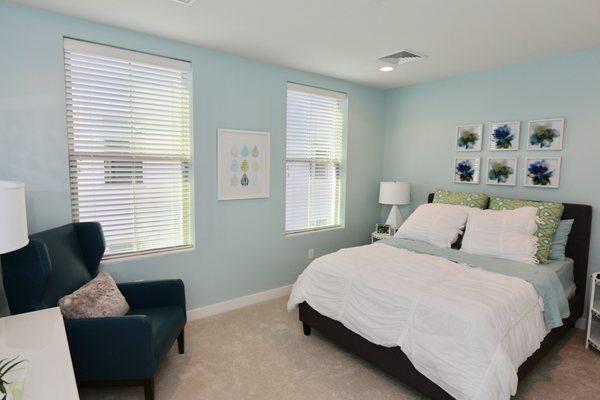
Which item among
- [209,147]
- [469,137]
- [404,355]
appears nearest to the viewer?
[404,355]

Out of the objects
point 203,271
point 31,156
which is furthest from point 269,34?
point 203,271

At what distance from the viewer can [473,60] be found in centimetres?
323

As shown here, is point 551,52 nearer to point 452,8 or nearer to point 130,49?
point 452,8

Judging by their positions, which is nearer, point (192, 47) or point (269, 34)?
point (269, 34)

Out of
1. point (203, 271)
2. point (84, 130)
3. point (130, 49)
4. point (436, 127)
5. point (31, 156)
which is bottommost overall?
point (203, 271)

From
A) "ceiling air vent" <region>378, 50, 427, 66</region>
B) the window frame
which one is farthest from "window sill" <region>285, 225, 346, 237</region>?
"ceiling air vent" <region>378, 50, 427, 66</region>

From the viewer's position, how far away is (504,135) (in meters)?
3.43

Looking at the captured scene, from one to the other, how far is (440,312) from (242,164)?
2212mm

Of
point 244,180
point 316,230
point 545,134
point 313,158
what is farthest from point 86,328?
point 545,134

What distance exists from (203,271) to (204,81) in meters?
1.77

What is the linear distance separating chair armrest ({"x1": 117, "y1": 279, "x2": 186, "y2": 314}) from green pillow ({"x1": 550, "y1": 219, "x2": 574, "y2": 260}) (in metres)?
3.17

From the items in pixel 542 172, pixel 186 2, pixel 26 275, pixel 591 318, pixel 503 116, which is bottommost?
pixel 591 318

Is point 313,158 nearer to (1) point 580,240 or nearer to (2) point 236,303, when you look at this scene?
(2) point 236,303

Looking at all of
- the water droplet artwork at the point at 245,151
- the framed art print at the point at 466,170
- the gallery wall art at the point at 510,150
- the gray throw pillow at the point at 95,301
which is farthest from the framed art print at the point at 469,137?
the gray throw pillow at the point at 95,301
